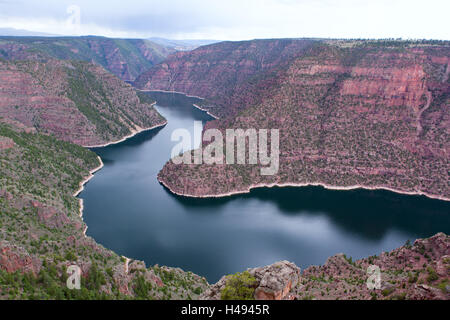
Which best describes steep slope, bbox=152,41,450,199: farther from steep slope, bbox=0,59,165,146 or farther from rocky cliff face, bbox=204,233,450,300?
rocky cliff face, bbox=204,233,450,300

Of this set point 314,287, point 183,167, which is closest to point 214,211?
point 183,167

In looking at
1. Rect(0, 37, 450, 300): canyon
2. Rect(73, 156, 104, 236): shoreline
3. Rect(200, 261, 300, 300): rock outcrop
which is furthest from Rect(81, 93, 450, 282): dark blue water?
Rect(200, 261, 300, 300): rock outcrop

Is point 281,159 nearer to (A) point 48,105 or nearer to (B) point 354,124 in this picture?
(B) point 354,124

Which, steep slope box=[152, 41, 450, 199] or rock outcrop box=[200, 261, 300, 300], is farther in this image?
steep slope box=[152, 41, 450, 199]

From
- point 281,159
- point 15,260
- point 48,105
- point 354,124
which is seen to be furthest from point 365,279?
point 48,105

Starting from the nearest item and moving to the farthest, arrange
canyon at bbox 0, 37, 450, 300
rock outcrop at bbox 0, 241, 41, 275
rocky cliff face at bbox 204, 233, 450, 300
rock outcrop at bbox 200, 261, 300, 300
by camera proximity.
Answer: rock outcrop at bbox 200, 261, 300, 300, rocky cliff face at bbox 204, 233, 450, 300, rock outcrop at bbox 0, 241, 41, 275, canyon at bbox 0, 37, 450, 300
